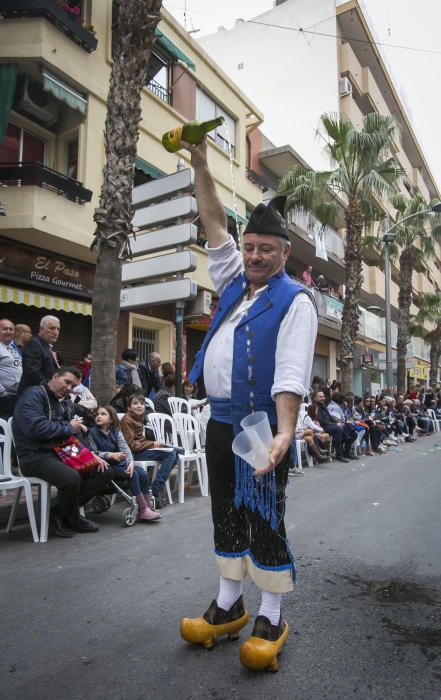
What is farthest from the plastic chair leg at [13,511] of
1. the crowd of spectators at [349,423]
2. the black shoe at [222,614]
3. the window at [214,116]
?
the window at [214,116]

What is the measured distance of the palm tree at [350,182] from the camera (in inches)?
592

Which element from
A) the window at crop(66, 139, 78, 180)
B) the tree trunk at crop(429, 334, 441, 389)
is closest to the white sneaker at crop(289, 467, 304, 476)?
the window at crop(66, 139, 78, 180)

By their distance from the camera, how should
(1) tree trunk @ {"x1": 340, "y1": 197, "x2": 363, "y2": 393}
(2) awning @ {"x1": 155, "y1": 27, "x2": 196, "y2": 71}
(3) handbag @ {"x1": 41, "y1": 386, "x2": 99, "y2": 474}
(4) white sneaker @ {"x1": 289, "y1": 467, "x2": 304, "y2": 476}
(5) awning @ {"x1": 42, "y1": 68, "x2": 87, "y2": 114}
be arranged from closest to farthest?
(3) handbag @ {"x1": 41, "y1": 386, "x2": 99, "y2": 474} < (4) white sneaker @ {"x1": 289, "y1": 467, "x2": 304, "y2": 476} < (5) awning @ {"x1": 42, "y1": 68, "x2": 87, "y2": 114} < (2) awning @ {"x1": 155, "y1": 27, "x2": 196, "y2": 71} < (1) tree trunk @ {"x1": 340, "y1": 197, "x2": 363, "y2": 393}

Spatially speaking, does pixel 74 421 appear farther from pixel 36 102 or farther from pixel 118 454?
pixel 36 102

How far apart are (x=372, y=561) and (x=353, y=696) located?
1.81 metres

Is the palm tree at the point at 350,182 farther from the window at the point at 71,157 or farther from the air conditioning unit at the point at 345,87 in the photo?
the air conditioning unit at the point at 345,87

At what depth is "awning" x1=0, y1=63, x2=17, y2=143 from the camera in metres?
9.92

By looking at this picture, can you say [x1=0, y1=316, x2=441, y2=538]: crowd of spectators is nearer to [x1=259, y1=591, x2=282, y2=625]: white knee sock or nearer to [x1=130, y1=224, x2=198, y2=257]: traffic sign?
[x1=259, y1=591, x2=282, y2=625]: white knee sock

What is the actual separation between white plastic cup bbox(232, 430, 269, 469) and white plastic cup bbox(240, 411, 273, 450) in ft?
0.10

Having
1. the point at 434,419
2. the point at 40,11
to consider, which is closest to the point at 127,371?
the point at 40,11

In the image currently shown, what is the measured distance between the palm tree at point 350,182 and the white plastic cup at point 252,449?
14.1m

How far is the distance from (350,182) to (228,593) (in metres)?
15.0

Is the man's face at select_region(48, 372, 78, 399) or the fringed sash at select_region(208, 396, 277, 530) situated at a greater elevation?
the man's face at select_region(48, 372, 78, 399)

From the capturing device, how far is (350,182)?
15.5 meters
